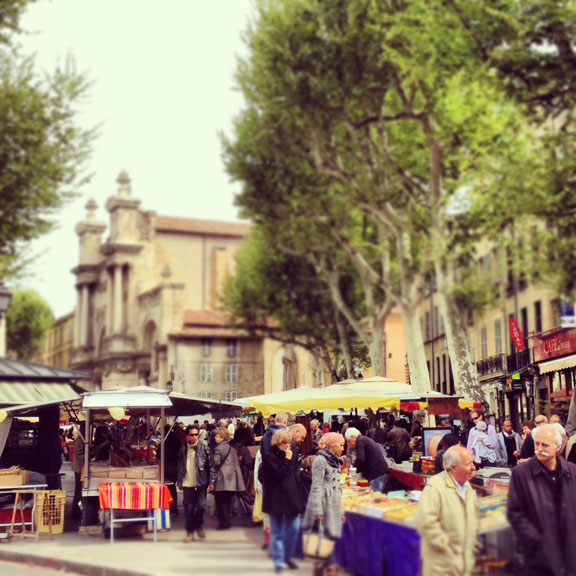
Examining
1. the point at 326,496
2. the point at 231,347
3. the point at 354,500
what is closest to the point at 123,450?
the point at 354,500

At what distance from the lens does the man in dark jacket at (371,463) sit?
519 inches

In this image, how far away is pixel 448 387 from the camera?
148 feet

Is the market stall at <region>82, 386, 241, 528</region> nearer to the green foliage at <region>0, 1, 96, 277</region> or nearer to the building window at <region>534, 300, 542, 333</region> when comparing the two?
the green foliage at <region>0, 1, 96, 277</region>

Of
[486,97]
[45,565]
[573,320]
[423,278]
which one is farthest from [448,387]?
[45,565]

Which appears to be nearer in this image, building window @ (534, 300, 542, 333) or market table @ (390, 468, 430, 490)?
market table @ (390, 468, 430, 490)

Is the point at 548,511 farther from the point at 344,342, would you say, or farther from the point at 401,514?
the point at 344,342

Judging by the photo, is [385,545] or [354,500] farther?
[354,500]

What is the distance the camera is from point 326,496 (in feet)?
27.7

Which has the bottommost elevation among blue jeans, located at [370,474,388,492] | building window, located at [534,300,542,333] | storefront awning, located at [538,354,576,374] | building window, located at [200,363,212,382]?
blue jeans, located at [370,474,388,492]

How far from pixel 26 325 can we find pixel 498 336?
57.9 meters

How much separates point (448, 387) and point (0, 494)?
33040 millimetres

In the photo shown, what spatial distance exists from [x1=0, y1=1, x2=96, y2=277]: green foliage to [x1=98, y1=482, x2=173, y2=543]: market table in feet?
25.0

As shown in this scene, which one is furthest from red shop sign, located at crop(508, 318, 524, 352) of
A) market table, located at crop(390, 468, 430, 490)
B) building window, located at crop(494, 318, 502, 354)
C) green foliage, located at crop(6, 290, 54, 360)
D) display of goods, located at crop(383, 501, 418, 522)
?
green foliage, located at crop(6, 290, 54, 360)

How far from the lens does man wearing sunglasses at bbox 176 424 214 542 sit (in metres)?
13.4
